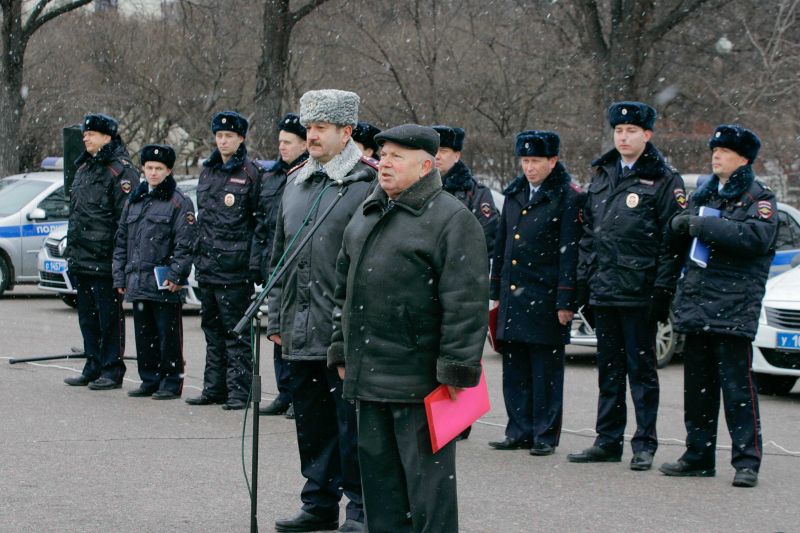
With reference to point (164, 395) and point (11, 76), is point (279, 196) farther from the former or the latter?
point (11, 76)

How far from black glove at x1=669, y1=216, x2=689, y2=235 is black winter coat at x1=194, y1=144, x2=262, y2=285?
3453 mm

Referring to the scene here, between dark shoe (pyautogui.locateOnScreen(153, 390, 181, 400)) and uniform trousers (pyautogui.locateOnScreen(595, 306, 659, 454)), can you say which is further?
dark shoe (pyautogui.locateOnScreen(153, 390, 181, 400))

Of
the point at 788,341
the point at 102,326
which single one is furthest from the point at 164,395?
the point at 788,341

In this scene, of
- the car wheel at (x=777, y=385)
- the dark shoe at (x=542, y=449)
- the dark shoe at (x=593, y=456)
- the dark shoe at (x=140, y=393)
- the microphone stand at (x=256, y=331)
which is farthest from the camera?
the car wheel at (x=777, y=385)

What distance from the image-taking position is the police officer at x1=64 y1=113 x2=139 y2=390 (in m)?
10.6

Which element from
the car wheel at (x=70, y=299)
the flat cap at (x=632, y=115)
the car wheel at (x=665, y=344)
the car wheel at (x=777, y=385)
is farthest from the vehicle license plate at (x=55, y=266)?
the flat cap at (x=632, y=115)

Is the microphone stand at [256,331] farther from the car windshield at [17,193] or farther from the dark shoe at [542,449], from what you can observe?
the car windshield at [17,193]

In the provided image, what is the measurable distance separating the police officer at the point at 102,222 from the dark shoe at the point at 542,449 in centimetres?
407

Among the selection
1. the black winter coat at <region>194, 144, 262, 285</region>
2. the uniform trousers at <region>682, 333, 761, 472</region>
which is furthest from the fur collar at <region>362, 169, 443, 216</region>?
the black winter coat at <region>194, 144, 262, 285</region>

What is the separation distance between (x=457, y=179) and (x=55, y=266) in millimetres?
8808

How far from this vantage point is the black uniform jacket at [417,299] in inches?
202

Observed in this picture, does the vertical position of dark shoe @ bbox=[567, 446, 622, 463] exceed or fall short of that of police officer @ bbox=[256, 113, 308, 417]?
it falls short

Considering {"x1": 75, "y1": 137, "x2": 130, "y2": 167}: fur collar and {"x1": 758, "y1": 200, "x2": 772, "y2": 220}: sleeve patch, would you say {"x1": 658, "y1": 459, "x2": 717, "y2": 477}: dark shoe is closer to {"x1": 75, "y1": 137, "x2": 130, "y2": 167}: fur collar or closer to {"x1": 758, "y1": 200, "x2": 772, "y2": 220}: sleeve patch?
{"x1": 758, "y1": 200, "x2": 772, "y2": 220}: sleeve patch

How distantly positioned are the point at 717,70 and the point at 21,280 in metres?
15.7
